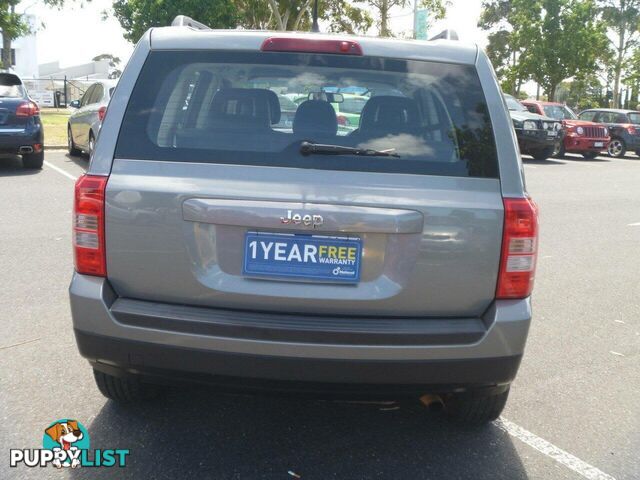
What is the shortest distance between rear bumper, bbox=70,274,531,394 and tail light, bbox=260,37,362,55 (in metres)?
1.08

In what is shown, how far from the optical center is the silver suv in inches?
108

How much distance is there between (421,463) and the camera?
316 cm

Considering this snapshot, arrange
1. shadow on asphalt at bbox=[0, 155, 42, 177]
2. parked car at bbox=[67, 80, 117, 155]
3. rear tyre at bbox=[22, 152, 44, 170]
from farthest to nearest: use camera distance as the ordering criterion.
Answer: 1. parked car at bbox=[67, 80, 117, 155]
2. rear tyre at bbox=[22, 152, 44, 170]
3. shadow on asphalt at bbox=[0, 155, 42, 177]

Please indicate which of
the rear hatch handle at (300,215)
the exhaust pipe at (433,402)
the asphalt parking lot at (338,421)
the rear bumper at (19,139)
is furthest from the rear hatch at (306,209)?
the rear bumper at (19,139)

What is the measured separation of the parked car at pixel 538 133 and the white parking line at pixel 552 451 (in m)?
17.4

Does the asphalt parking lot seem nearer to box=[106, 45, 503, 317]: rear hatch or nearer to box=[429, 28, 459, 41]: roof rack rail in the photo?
box=[106, 45, 503, 317]: rear hatch

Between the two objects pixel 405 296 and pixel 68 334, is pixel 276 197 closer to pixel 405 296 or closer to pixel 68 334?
pixel 405 296

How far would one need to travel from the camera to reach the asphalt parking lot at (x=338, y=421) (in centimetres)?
311

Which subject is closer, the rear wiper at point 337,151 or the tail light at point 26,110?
the rear wiper at point 337,151

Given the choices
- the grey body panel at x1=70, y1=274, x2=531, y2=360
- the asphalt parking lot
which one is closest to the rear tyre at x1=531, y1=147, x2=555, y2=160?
the asphalt parking lot

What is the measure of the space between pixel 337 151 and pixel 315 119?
22 cm

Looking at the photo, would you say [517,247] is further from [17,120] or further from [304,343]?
[17,120]

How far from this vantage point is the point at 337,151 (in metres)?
2.82

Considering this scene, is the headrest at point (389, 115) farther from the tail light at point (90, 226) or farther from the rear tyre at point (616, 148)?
the rear tyre at point (616, 148)
